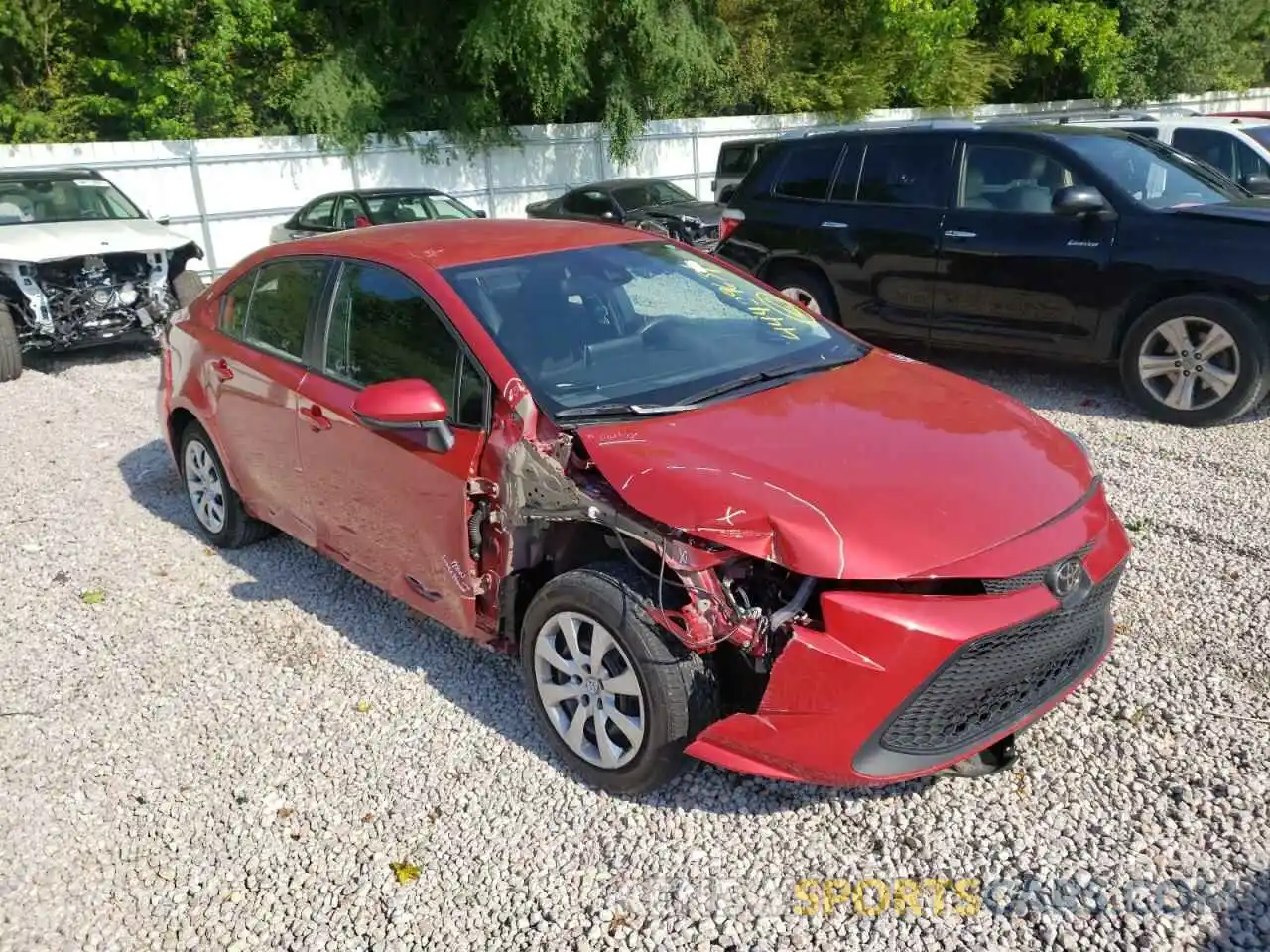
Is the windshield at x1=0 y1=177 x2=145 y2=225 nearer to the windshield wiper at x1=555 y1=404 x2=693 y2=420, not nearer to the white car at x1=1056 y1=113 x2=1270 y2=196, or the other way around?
the windshield wiper at x1=555 y1=404 x2=693 y2=420

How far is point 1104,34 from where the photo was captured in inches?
1115

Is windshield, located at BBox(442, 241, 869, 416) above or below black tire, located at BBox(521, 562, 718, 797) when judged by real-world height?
above

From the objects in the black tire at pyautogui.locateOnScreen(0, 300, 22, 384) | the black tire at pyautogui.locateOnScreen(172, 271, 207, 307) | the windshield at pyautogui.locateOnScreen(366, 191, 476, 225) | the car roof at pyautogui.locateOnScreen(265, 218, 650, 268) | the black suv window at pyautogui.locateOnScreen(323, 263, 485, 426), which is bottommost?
the black tire at pyautogui.locateOnScreen(0, 300, 22, 384)

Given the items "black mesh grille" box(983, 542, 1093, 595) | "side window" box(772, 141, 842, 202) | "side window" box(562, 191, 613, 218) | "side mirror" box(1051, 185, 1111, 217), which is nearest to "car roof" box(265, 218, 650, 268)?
"black mesh grille" box(983, 542, 1093, 595)

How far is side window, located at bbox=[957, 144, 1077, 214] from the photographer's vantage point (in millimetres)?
6945

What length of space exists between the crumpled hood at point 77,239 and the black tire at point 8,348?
0.52 meters

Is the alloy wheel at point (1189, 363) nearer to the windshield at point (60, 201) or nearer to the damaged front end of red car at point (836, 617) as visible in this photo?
the damaged front end of red car at point (836, 617)

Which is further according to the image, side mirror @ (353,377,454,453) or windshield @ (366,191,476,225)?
windshield @ (366,191,476,225)

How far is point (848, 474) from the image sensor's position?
9.78ft

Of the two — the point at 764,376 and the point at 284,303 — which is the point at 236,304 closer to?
the point at 284,303

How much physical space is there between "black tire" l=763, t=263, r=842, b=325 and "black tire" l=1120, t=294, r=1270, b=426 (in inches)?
85.5

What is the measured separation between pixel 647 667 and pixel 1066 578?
1177 millimetres

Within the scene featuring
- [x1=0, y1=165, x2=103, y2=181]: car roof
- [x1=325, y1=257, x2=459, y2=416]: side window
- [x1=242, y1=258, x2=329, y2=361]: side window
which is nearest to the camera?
[x1=325, y1=257, x2=459, y2=416]: side window

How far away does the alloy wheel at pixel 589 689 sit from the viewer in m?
3.04
